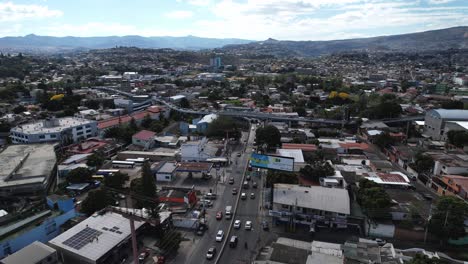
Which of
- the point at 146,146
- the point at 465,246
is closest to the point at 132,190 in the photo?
the point at 146,146

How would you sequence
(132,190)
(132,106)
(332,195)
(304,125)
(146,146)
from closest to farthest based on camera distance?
1. (332,195)
2. (132,190)
3. (146,146)
4. (304,125)
5. (132,106)

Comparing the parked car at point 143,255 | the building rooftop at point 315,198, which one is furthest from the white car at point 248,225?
the parked car at point 143,255

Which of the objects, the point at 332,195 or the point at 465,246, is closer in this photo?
the point at 465,246

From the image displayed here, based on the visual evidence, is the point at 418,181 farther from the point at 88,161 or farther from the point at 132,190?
the point at 88,161

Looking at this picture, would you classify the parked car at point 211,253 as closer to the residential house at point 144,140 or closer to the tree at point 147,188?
the tree at point 147,188

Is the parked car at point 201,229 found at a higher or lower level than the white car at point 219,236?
lower

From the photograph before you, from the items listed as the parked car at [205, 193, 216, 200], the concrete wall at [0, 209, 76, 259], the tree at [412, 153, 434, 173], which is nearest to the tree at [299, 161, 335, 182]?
the parked car at [205, 193, 216, 200]
